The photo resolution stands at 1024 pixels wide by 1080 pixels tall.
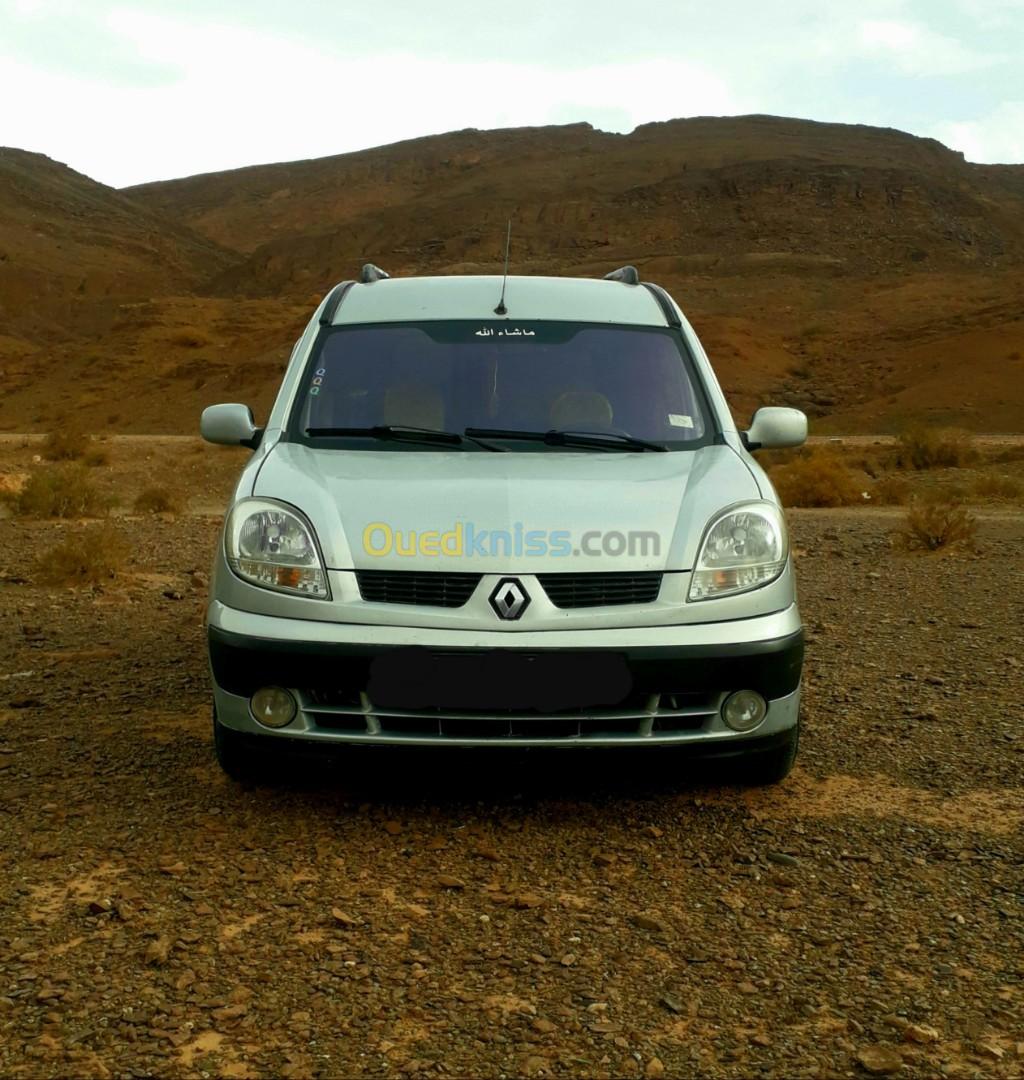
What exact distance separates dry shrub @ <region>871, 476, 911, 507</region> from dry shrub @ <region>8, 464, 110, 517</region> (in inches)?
391

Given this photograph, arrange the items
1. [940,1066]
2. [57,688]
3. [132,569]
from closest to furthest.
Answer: [940,1066], [57,688], [132,569]

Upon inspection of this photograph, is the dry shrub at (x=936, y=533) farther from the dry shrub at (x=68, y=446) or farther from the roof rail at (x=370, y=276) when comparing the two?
the dry shrub at (x=68, y=446)

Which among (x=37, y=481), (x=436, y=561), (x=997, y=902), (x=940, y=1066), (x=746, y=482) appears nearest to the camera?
(x=940, y=1066)

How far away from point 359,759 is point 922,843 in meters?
1.65

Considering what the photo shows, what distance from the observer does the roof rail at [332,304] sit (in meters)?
5.29

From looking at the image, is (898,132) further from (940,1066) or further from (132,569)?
(940,1066)

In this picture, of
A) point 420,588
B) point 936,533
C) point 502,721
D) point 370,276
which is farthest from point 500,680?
point 936,533

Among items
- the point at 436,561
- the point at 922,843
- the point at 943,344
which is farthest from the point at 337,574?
the point at 943,344

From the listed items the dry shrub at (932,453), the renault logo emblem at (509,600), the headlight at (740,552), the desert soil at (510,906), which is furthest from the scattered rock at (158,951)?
the dry shrub at (932,453)

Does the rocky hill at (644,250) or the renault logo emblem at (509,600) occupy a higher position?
the rocky hill at (644,250)

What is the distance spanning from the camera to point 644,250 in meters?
63.1

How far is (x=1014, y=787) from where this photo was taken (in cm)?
456

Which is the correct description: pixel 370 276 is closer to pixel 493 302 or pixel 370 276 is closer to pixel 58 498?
pixel 493 302

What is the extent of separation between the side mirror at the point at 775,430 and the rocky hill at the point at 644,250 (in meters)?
27.2
